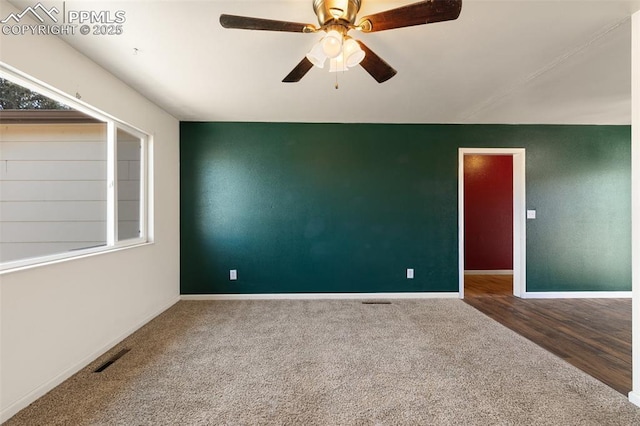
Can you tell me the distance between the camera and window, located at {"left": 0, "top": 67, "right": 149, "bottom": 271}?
1862mm

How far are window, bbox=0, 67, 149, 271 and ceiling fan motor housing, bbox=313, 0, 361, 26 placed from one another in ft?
6.07

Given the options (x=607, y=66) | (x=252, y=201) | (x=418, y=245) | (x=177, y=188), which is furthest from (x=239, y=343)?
(x=607, y=66)

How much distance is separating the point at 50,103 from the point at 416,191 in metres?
3.77

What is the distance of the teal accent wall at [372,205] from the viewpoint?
12.3 ft

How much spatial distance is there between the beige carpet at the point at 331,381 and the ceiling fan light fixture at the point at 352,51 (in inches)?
78.4

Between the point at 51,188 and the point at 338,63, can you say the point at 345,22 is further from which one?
the point at 51,188

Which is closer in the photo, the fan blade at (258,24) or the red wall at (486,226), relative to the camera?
the fan blade at (258,24)

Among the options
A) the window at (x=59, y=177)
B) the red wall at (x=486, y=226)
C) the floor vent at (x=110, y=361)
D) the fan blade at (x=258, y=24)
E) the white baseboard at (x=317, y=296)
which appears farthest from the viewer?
the red wall at (x=486, y=226)

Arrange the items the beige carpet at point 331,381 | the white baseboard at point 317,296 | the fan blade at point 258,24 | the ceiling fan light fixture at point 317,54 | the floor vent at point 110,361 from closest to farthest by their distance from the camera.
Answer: the fan blade at point 258,24 < the ceiling fan light fixture at point 317,54 < the beige carpet at point 331,381 < the floor vent at point 110,361 < the white baseboard at point 317,296

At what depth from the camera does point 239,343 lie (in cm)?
248

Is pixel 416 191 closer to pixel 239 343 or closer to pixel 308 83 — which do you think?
pixel 308 83
